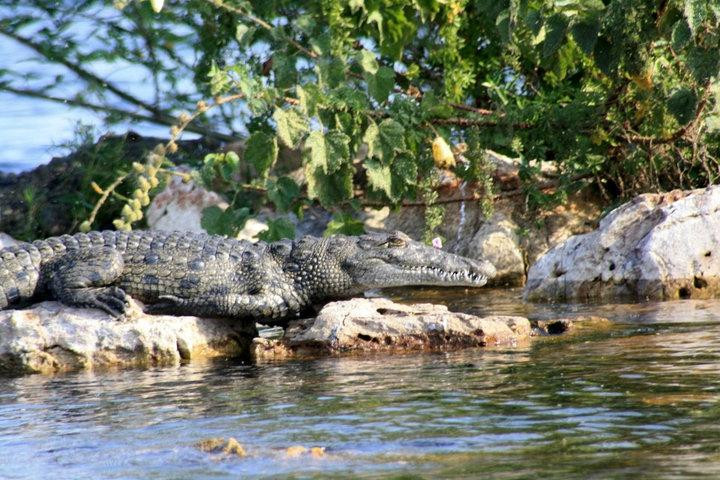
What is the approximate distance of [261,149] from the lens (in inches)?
347

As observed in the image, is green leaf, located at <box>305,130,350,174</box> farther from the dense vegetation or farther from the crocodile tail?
the crocodile tail

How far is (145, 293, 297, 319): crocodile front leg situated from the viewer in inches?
267

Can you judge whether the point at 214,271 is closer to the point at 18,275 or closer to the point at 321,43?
the point at 18,275

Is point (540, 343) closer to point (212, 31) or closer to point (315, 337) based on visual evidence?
point (315, 337)

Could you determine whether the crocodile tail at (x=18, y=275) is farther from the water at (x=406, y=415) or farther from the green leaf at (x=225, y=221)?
the green leaf at (x=225, y=221)

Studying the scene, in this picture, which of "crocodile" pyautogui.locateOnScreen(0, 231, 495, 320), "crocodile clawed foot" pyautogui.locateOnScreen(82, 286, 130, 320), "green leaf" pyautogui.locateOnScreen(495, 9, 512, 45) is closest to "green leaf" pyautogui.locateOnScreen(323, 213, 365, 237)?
"green leaf" pyautogui.locateOnScreen(495, 9, 512, 45)

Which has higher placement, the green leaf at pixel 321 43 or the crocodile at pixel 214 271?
the green leaf at pixel 321 43

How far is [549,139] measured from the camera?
31.3 ft

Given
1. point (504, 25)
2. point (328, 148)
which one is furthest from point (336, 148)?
point (504, 25)

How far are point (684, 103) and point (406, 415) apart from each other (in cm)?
459

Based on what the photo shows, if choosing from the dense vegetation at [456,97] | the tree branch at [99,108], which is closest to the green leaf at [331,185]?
the dense vegetation at [456,97]

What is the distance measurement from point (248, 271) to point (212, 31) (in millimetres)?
4770

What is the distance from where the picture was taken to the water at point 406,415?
3.73 m

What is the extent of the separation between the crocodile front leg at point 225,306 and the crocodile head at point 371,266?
0.82ft
